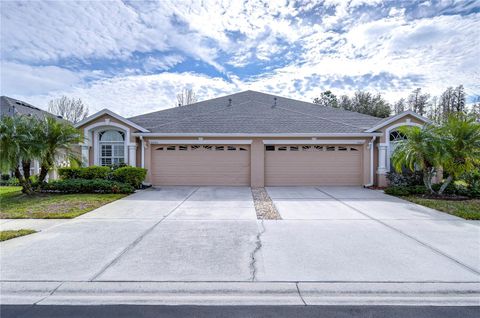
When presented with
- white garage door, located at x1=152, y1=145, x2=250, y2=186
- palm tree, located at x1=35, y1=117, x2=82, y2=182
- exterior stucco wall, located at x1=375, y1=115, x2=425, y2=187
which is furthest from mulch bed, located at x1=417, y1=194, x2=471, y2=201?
palm tree, located at x1=35, y1=117, x2=82, y2=182

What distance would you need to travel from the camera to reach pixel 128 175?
12.1 metres

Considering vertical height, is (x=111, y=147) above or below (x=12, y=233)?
above

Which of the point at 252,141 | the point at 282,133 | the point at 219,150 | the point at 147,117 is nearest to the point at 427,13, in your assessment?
the point at 282,133

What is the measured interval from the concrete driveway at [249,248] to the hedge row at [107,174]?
13.9 ft

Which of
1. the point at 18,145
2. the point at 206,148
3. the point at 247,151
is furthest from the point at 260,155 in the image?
the point at 18,145

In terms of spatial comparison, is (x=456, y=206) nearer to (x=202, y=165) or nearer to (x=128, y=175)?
(x=202, y=165)

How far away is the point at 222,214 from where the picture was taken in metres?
7.57

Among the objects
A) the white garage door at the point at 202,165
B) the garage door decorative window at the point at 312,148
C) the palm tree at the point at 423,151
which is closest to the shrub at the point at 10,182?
the white garage door at the point at 202,165

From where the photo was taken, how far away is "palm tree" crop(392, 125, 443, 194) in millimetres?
10102

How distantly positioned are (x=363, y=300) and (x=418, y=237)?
124 inches

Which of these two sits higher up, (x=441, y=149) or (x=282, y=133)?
(x=282, y=133)

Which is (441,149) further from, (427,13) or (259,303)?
(259,303)

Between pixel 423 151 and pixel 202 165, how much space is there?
970 centimetres

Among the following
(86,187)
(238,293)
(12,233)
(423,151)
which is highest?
(423,151)
